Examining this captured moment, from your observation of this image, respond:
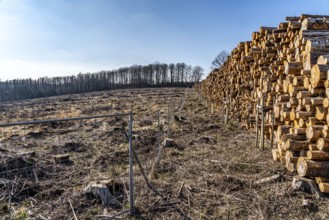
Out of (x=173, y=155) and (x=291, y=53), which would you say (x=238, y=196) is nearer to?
(x=173, y=155)

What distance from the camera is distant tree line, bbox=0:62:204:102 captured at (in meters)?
55.9

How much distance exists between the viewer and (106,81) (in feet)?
205

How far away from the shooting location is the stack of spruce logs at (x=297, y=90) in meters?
3.72

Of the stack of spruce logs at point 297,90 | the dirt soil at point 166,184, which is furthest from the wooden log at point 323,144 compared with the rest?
the dirt soil at point 166,184

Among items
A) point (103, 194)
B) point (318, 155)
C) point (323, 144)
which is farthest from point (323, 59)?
point (103, 194)

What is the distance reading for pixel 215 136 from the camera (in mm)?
7496

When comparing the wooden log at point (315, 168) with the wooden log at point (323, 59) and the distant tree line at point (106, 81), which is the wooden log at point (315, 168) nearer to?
the wooden log at point (323, 59)

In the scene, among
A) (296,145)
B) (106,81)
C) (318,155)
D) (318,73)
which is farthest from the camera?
(106,81)

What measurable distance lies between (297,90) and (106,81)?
61.5 meters

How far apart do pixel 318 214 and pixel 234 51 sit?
25.1 ft

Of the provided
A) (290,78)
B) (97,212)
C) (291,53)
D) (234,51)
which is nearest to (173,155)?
(97,212)

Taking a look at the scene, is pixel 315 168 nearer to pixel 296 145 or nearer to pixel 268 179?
→ pixel 296 145

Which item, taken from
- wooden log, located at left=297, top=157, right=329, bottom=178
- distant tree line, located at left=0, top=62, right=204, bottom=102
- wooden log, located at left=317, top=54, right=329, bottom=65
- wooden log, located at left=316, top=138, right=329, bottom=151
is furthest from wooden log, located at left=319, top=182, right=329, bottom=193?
distant tree line, located at left=0, top=62, right=204, bottom=102

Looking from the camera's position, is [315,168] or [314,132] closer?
[315,168]
